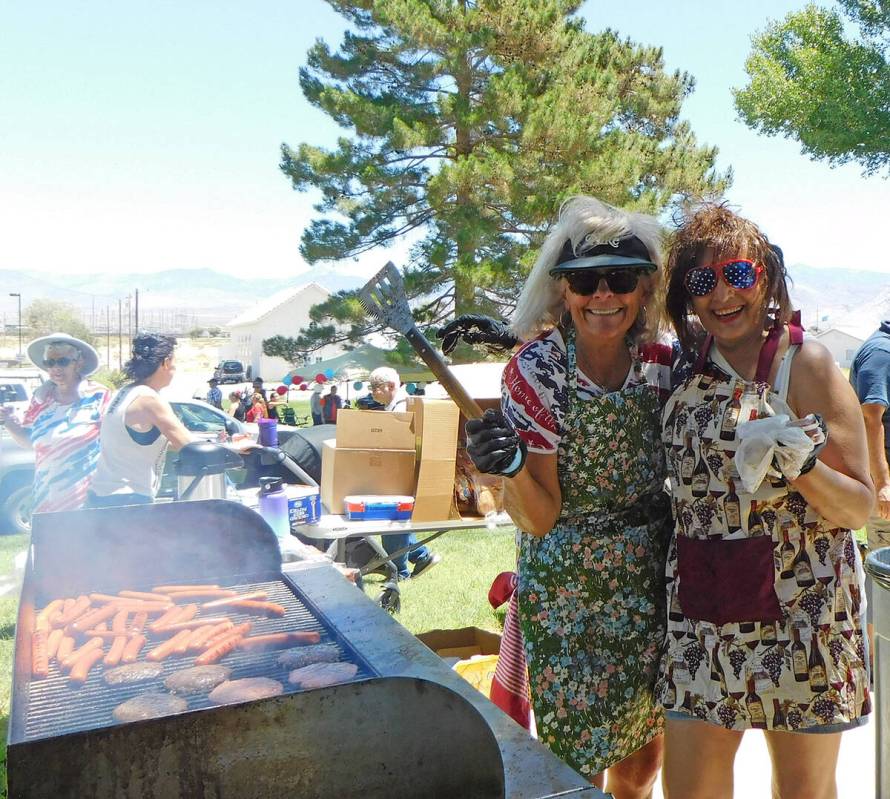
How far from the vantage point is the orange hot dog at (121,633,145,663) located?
1992 millimetres

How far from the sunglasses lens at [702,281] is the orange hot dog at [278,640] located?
4.34ft

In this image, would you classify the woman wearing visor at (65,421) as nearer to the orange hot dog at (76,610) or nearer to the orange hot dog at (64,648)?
the orange hot dog at (76,610)

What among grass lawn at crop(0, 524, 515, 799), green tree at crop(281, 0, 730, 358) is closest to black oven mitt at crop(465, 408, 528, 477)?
grass lawn at crop(0, 524, 515, 799)

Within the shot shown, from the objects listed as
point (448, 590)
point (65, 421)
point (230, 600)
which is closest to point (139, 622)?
point (230, 600)

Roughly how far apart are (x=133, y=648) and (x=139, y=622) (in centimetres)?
20

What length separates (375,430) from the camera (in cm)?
468

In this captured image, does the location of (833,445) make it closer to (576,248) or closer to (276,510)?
(576,248)

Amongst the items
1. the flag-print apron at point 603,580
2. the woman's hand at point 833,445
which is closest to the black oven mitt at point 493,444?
the flag-print apron at point 603,580

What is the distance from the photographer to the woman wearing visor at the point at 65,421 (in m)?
4.62

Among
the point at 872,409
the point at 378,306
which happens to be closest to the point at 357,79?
the point at 872,409

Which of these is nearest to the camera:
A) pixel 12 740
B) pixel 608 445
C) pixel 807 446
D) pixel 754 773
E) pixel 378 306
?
pixel 12 740

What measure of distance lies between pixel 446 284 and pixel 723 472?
15690 millimetres

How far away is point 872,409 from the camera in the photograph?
4.18 metres

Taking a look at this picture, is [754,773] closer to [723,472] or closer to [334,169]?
[723,472]
